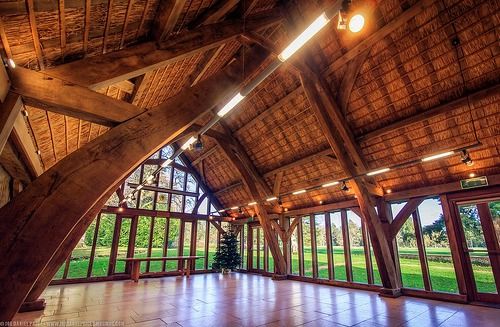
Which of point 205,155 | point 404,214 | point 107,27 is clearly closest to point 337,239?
point 404,214

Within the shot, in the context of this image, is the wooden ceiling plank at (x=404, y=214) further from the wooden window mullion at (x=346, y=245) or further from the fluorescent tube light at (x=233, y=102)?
the fluorescent tube light at (x=233, y=102)

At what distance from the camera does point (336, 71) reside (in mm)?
6391

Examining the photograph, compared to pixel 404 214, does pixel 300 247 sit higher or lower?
lower

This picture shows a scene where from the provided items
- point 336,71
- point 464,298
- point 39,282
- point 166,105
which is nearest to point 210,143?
point 336,71

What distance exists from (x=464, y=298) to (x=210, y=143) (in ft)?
30.8

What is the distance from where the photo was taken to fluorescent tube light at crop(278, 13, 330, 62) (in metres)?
2.52

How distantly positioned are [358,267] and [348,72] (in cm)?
788

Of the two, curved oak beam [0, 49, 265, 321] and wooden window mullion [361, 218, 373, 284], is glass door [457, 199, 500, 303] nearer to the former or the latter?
wooden window mullion [361, 218, 373, 284]

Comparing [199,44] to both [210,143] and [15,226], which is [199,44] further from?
[210,143]

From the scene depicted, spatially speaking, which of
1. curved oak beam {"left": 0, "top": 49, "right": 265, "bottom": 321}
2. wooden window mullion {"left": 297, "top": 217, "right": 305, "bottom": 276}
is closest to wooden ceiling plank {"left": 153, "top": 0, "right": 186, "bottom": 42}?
curved oak beam {"left": 0, "top": 49, "right": 265, "bottom": 321}

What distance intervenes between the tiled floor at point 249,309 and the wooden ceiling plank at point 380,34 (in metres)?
5.44

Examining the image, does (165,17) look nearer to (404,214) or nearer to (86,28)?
(86,28)

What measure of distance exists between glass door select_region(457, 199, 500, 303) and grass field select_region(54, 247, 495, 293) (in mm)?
20

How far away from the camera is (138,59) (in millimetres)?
2777
